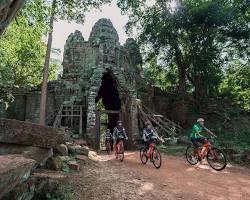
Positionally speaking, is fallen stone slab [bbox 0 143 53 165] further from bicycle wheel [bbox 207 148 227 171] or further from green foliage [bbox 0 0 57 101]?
bicycle wheel [bbox 207 148 227 171]

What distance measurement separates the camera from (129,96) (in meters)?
20.4

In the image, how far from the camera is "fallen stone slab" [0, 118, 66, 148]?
4953 millimetres

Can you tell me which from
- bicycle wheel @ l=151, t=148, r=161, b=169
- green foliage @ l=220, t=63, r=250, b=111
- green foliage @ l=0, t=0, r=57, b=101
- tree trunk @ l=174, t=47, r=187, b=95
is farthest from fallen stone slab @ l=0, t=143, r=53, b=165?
tree trunk @ l=174, t=47, r=187, b=95

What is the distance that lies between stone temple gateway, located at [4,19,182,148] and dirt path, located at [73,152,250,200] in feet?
31.8

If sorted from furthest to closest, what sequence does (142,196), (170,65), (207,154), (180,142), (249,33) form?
(170,65) → (249,33) → (180,142) → (207,154) → (142,196)

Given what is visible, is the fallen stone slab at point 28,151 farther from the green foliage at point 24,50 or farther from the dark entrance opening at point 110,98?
the dark entrance opening at point 110,98

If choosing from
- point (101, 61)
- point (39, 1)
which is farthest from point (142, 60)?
point (39, 1)

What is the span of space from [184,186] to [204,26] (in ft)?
58.3

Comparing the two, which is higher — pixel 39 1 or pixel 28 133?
pixel 39 1

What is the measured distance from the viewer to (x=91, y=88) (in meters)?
19.6

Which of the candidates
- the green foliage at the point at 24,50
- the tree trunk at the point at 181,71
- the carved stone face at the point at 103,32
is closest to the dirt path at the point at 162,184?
the green foliage at the point at 24,50

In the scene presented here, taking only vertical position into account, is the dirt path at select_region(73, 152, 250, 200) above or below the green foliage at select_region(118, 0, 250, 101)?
below

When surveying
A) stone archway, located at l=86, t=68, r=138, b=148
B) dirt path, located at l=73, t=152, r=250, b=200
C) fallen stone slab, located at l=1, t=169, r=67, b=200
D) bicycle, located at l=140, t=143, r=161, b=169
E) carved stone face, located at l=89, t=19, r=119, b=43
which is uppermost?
carved stone face, located at l=89, t=19, r=119, b=43

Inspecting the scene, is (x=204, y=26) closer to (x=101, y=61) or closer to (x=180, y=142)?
(x=101, y=61)
